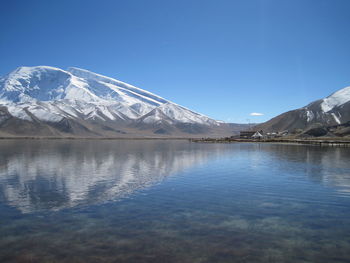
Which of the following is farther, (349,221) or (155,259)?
(349,221)

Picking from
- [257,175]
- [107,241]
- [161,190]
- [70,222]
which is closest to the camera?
[107,241]

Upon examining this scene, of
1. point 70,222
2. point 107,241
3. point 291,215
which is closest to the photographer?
point 107,241

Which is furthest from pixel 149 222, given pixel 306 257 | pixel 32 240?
pixel 306 257

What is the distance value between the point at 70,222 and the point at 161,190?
10875mm

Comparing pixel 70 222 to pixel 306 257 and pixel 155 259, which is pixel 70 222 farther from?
pixel 306 257

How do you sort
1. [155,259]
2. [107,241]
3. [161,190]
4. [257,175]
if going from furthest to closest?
[257,175] → [161,190] → [107,241] → [155,259]

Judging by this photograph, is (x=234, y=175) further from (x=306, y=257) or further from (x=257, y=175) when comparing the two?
(x=306, y=257)

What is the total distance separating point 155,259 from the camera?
13.3 meters

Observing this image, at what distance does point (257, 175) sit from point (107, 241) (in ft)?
88.5

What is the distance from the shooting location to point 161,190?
27953 mm

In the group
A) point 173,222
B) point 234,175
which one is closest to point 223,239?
point 173,222

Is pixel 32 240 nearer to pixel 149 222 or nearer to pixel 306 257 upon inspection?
pixel 149 222

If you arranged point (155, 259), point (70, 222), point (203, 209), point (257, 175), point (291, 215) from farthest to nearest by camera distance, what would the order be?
1. point (257, 175)
2. point (203, 209)
3. point (291, 215)
4. point (70, 222)
5. point (155, 259)

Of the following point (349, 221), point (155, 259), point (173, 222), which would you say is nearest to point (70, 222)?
point (173, 222)
